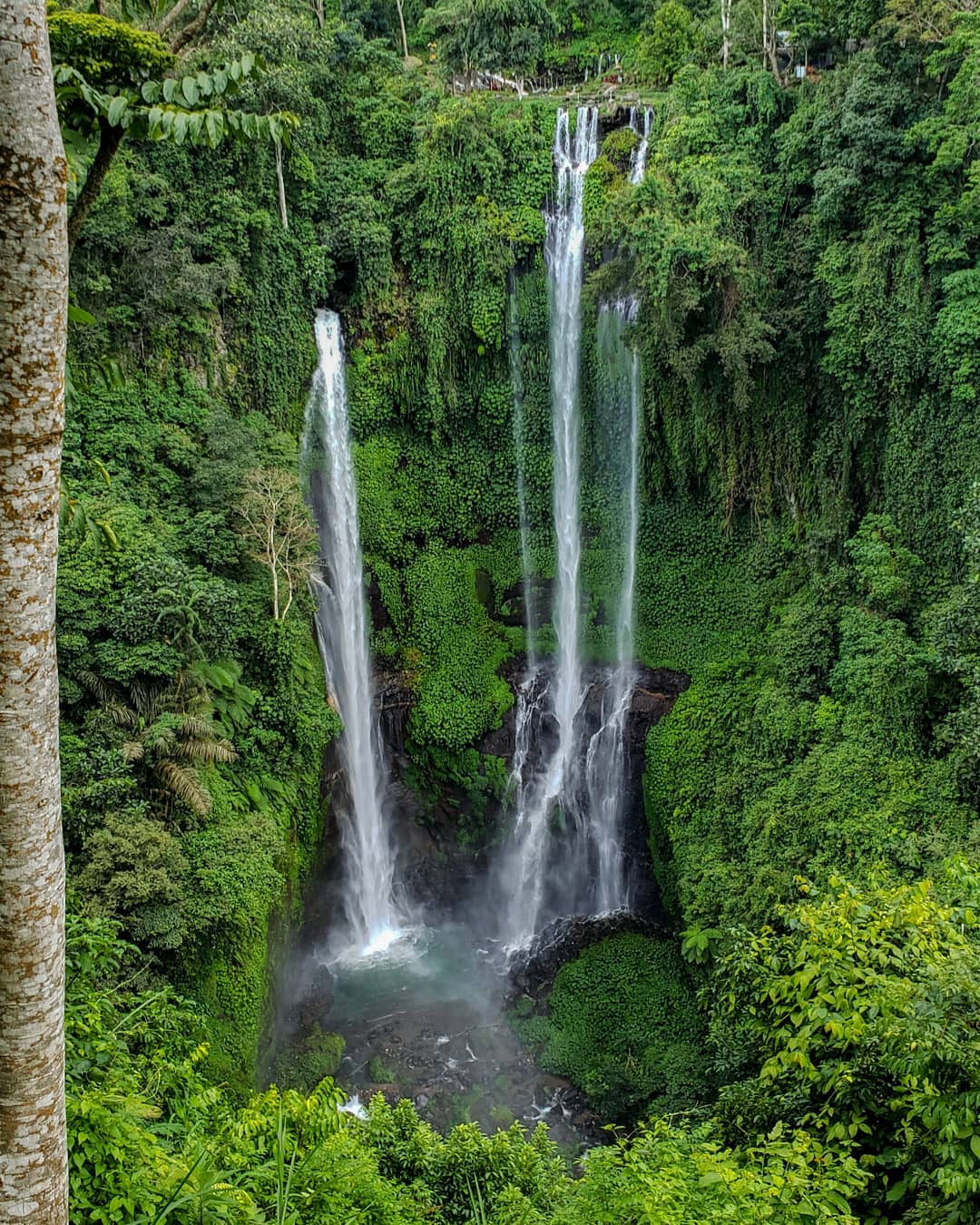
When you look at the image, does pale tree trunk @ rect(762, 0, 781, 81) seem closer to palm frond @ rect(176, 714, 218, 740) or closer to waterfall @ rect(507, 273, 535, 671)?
waterfall @ rect(507, 273, 535, 671)

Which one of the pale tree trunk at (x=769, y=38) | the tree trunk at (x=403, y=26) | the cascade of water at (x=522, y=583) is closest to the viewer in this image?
the pale tree trunk at (x=769, y=38)

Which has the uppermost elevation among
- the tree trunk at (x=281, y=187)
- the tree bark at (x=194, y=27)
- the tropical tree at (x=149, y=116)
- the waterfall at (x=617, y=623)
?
the tree trunk at (x=281, y=187)

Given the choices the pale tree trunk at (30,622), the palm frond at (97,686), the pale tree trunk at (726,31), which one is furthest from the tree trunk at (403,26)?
the pale tree trunk at (30,622)

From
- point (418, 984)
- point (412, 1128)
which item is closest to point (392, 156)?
point (418, 984)

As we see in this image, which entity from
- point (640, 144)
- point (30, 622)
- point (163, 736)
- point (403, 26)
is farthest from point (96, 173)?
point (403, 26)

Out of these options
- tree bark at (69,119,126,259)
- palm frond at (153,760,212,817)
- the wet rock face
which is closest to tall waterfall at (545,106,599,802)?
the wet rock face

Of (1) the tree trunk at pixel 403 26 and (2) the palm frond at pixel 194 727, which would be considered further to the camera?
(1) the tree trunk at pixel 403 26

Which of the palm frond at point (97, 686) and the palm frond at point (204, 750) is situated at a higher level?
the palm frond at point (97, 686)

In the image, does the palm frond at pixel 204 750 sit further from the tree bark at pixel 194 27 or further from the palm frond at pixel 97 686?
the tree bark at pixel 194 27
